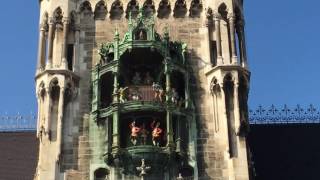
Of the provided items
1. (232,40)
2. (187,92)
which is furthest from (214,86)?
(232,40)

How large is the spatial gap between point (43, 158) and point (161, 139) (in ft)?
11.1

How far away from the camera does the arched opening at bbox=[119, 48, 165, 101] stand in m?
22.5

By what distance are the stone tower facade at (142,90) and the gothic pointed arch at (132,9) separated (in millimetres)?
49

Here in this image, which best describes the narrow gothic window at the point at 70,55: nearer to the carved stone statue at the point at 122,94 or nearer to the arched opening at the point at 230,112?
the carved stone statue at the point at 122,94

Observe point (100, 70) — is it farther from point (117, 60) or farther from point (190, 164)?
point (190, 164)

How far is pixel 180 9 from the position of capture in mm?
Result: 24578

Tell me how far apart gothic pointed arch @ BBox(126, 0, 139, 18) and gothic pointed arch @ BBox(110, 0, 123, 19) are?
0.24 meters

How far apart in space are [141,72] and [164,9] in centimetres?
243

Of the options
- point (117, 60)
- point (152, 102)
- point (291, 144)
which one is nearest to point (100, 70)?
point (117, 60)

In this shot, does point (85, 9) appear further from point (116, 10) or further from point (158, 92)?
point (158, 92)

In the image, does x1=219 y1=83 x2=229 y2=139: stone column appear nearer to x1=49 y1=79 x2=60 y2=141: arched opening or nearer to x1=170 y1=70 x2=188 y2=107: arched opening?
x1=170 y1=70 x2=188 y2=107: arched opening

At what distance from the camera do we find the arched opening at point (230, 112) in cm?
2178

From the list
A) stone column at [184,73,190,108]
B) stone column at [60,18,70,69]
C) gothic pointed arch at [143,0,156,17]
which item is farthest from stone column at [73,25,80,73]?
stone column at [184,73,190,108]

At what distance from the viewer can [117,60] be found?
891 inches
